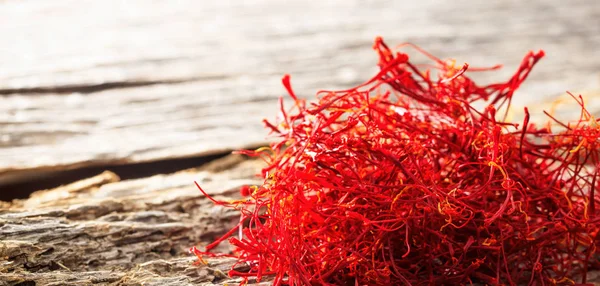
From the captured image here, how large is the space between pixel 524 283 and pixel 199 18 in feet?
3.63

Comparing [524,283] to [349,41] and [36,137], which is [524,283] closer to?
[36,137]

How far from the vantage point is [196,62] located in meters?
1.29

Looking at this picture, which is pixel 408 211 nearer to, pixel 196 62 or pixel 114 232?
Answer: pixel 114 232

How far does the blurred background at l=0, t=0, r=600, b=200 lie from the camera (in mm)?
952

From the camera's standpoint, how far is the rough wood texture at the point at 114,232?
24.8 inches

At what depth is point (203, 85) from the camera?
1188mm

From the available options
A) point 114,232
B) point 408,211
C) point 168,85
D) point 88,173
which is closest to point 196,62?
point 168,85

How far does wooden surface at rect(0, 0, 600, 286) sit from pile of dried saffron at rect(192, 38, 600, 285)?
0.11m

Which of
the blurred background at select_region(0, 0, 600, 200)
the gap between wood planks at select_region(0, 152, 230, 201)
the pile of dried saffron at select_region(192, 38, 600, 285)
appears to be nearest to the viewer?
the pile of dried saffron at select_region(192, 38, 600, 285)

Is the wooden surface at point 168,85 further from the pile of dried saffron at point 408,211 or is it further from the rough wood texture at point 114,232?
the pile of dried saffron at point 408,211

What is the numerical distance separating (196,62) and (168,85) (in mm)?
134

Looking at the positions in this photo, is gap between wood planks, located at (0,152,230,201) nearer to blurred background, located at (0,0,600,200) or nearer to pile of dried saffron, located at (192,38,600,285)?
blurred background, located at (0,0,600,200)

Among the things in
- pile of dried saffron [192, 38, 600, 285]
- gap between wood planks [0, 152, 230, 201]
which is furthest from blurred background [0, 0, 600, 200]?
pile of dried saffron [192, 38, 600, 285]

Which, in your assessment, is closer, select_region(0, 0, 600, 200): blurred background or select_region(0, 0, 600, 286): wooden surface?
select_region(0, 0, 600, 286): wooden surface
